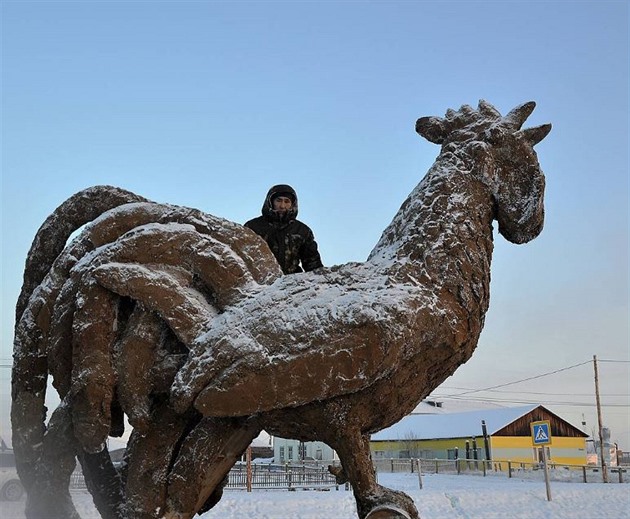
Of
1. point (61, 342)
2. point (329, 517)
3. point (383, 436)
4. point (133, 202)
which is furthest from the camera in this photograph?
point (383, 436)

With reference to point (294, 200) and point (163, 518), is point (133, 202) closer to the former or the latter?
point (294, 200)

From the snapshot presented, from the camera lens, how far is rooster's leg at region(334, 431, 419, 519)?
319 centimetres

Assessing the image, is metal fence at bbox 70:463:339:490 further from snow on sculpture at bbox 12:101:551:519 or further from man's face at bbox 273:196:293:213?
snow on sculpture at bbox 12:101:551:519

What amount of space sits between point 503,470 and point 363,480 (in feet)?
76.4

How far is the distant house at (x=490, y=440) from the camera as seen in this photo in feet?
98.7

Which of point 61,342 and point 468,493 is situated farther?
point 468,493

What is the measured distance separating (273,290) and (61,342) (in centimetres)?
122

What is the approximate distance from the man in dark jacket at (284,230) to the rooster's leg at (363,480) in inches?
54.1

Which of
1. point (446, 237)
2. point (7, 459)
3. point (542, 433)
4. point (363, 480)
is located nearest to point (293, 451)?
point (542, 433)

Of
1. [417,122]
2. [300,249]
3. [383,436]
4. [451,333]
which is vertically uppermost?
[417,122]

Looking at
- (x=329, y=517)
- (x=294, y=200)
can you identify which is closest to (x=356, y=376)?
(x=294, y=200)

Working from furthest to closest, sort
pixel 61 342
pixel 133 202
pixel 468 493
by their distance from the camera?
pixel 468 493, pixel 133 202, pixel 61 342

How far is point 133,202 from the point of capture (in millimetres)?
3869

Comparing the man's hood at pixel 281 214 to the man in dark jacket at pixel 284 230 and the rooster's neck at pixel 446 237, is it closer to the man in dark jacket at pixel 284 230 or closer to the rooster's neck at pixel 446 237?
the man in dark jacket at pixel 284 230
